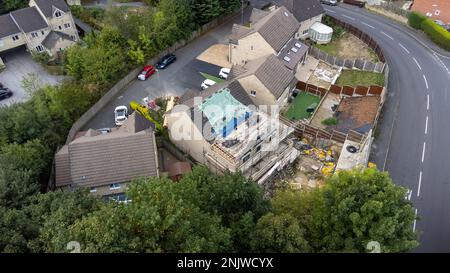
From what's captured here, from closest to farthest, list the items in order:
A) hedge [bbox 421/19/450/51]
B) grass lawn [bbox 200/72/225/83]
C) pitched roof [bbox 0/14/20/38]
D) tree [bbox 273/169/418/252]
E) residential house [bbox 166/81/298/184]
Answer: tree [bbox 273/169/418/252], residential house [bbox 166/81/298/184], grass lawn [bbox 200/72/225/83], pitched roof [bbox 0/14/20/38], hedge [bbox 421/19/450/51]

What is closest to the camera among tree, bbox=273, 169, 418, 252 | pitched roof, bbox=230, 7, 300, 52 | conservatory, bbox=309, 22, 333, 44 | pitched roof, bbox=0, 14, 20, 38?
tree, bbox=273, 169, 418, 252

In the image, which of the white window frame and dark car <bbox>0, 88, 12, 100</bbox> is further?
dark car <bbox>0, 88, 12, 100</bbox>

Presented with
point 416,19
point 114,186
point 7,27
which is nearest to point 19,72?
point 7,27

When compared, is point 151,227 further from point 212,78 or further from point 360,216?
point 212,78

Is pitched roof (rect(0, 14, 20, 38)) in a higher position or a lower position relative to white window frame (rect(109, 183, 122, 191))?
higher

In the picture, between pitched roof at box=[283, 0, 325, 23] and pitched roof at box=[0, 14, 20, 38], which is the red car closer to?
pitched roof at box=[0, 14, 20, 38]

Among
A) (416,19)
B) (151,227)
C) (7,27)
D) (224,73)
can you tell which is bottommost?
(7,27)

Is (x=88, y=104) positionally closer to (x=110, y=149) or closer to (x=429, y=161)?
(x=110, y=149)

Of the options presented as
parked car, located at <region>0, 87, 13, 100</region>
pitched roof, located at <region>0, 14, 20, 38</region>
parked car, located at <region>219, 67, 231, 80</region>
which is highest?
parked car, located at <region>219, 67, 231, 80</region>

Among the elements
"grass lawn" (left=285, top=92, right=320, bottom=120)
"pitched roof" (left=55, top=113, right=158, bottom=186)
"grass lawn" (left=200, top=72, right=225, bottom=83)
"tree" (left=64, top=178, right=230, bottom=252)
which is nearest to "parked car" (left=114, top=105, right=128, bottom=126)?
"pitched roof" (left=55, top=113, right=158, bottom=186)
